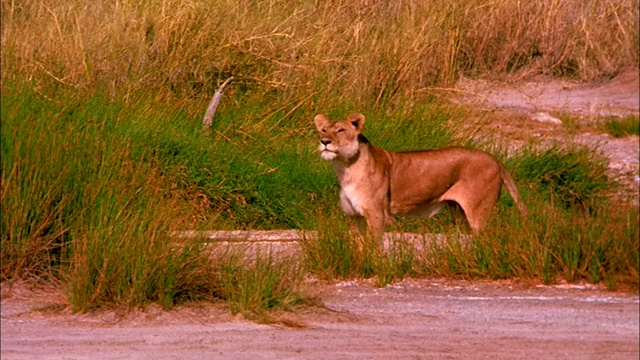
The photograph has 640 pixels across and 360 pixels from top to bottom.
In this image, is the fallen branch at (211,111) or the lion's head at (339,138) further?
the fallen branch at (211,111)

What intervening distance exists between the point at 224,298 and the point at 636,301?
2516 mm

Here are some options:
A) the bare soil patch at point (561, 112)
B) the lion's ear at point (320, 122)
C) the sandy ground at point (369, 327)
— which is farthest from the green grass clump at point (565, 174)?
the sandy ground at point (369, 327)

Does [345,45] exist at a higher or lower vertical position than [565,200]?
higher

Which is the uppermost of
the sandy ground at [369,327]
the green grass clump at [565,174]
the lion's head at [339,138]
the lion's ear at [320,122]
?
the lion's ear at [320,122]

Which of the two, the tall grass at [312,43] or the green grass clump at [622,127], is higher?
the tall grass at [312,43]

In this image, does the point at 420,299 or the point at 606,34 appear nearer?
the point at 420,299

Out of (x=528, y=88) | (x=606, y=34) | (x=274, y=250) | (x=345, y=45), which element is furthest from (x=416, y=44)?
(x=274, y=250)

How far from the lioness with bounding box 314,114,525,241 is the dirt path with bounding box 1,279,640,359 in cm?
166

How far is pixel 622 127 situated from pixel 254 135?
463cm

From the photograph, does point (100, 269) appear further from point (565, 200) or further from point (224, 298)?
point (565, 200)

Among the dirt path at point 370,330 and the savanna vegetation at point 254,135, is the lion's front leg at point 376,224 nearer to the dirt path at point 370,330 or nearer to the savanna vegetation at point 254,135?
the savanna vegetation at point 254,135

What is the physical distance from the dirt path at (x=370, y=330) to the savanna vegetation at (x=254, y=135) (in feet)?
0.76

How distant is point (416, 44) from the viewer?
15148mm

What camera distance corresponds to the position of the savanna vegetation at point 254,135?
821 centimetres
